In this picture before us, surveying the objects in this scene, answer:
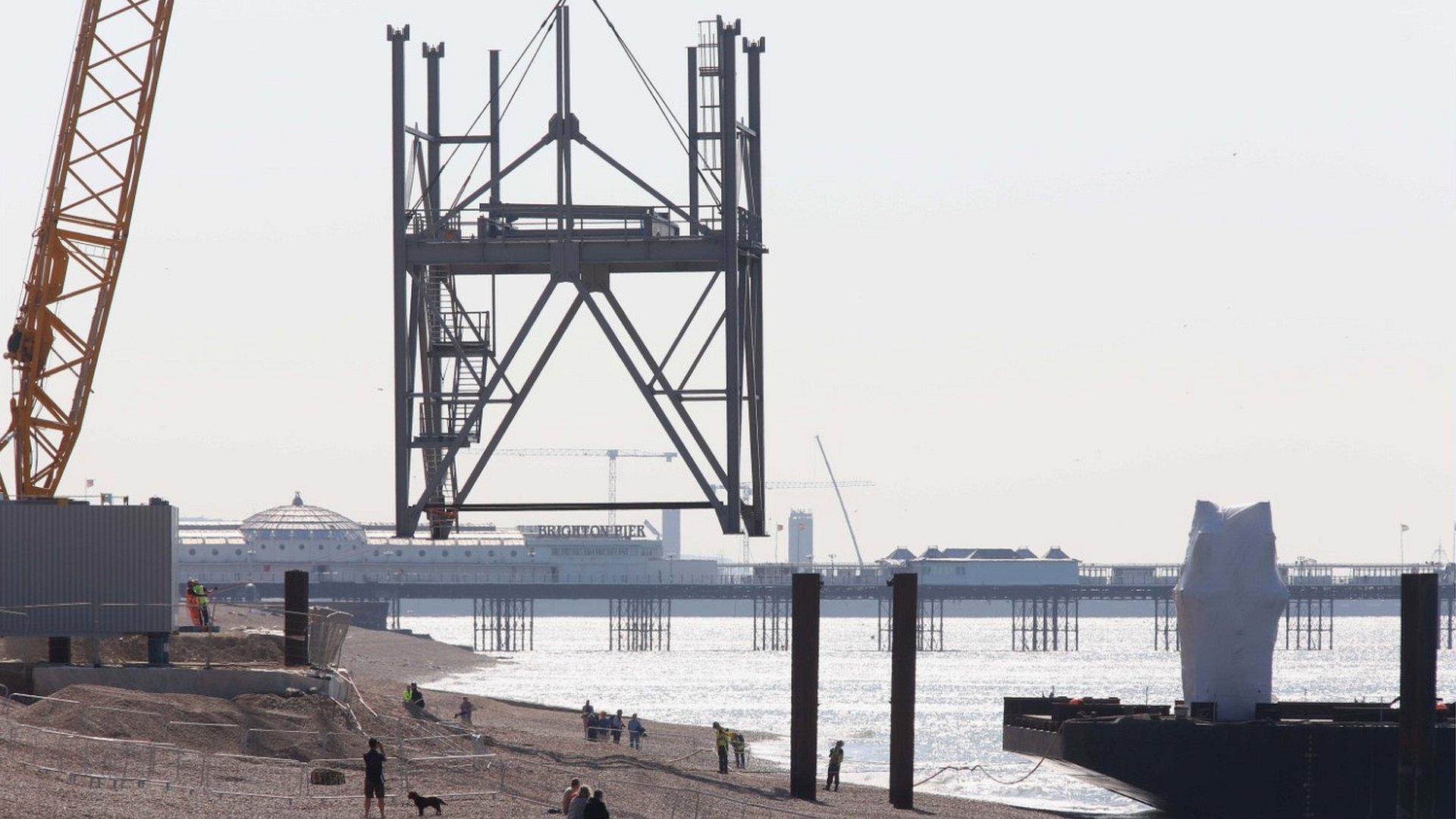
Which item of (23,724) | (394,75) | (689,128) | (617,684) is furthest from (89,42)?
(617,684)

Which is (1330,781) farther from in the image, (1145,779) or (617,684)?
(617,684)

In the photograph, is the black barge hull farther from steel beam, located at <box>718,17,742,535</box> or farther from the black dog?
the black dog

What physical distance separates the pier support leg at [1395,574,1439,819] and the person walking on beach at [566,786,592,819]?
52.3 ft

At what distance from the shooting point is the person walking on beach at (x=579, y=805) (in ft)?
95.2

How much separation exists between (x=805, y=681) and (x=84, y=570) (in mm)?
13831

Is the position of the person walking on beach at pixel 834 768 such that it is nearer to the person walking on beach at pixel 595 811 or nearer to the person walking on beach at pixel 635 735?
the person walking on beach at pixel 635 735

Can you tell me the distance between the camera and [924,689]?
120 meters

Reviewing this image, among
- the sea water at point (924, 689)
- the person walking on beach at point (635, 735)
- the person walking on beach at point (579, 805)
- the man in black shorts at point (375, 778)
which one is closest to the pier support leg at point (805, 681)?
the person walking on beach at point (579, 805)

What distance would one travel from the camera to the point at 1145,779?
152 feet

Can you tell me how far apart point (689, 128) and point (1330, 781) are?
19323mm

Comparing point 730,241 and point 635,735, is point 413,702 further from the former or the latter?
point 730,241

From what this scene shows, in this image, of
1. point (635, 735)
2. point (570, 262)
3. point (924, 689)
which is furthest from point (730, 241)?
point (924, 689)

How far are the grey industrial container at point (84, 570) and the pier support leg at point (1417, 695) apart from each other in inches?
897

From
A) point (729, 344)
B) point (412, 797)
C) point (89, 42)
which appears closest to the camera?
point (412, 797)
